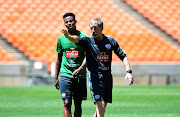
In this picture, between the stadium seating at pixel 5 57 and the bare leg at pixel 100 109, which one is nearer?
the bare leg at pixel 100 109

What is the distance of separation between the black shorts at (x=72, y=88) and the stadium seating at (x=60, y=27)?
14453mm

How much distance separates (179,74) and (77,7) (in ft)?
24.8

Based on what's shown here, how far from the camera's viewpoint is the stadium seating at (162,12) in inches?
1029

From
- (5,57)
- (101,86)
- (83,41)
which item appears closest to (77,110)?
(101,86)

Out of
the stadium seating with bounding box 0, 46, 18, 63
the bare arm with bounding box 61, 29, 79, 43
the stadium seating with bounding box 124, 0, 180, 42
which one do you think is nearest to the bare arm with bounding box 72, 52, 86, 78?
the bare arm with bounding box 61, 29, 79, 43

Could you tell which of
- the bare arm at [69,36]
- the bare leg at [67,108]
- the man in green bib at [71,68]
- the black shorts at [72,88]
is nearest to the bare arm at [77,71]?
the man in green bib at [71,68]

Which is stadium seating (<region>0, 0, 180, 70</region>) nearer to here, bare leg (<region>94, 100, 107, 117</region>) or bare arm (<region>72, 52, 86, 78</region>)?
bare arm (<region>72, 52, 86, 78</region>)

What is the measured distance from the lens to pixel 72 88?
7.63 meters

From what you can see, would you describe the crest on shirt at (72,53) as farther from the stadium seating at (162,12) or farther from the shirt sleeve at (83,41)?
the stadium seating at (162,12)

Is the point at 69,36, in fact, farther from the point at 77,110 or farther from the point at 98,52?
the point at 77,110

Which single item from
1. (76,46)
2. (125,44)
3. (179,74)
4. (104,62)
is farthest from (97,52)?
(125,44)

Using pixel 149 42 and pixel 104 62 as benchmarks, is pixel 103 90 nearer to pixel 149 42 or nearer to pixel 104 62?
pixel 104 62

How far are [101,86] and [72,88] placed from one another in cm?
88

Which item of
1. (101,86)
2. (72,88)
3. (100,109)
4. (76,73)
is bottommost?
(100,109)
